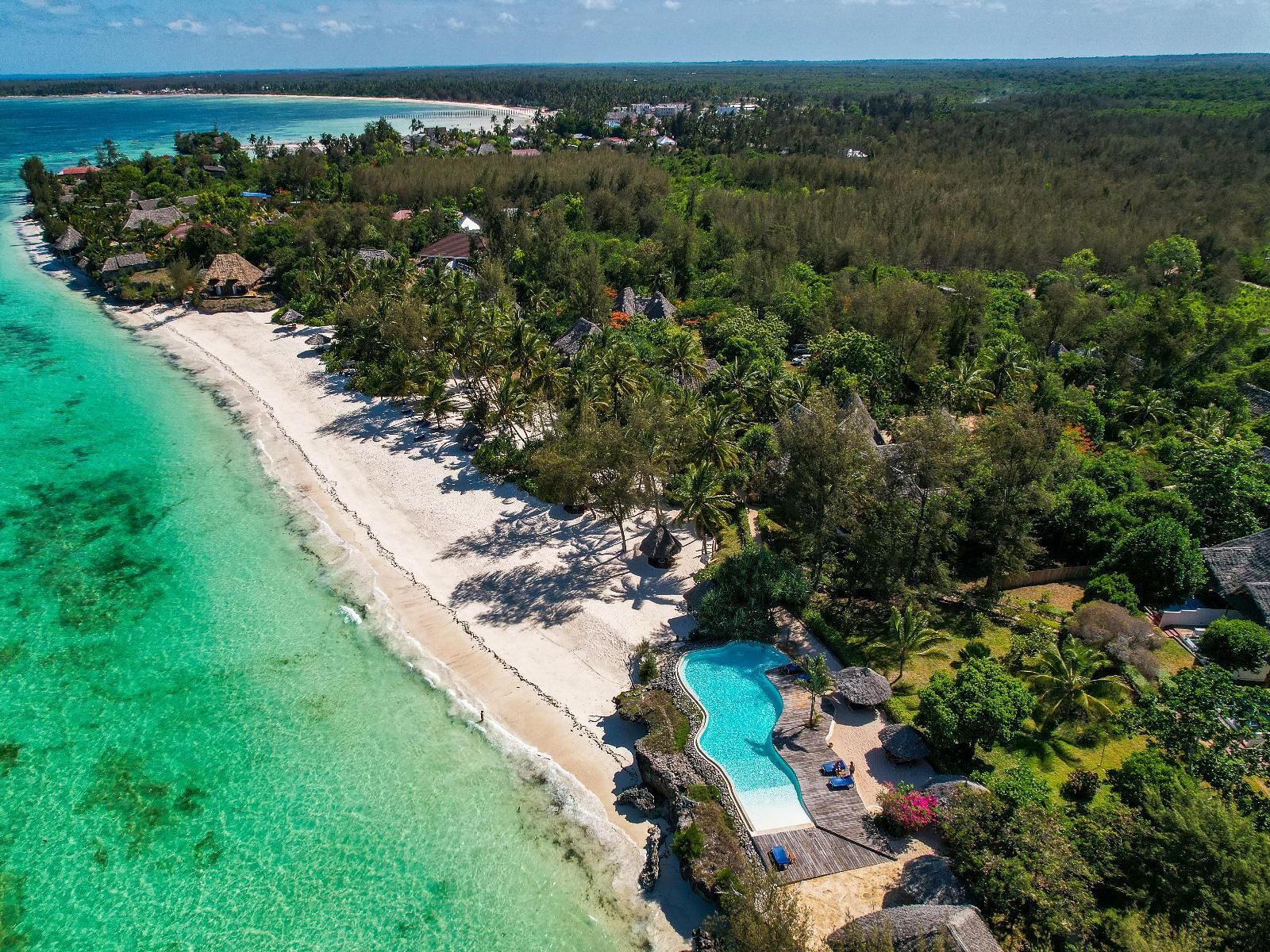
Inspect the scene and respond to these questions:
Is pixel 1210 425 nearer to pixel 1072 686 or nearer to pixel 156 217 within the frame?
pixel 1072 686

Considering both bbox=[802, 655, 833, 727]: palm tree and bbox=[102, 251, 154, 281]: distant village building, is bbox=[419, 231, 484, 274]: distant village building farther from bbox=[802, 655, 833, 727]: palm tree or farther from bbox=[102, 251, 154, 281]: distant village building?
bbox=[802, 655, 833, 727]: palm tree

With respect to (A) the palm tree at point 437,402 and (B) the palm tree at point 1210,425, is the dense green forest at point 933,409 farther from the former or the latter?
(B) the palm tree at point 1210,425

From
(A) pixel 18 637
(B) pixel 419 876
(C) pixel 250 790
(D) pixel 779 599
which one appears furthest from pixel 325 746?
(D) pixel 779 599

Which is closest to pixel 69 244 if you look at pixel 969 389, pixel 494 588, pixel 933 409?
pixel 494 588

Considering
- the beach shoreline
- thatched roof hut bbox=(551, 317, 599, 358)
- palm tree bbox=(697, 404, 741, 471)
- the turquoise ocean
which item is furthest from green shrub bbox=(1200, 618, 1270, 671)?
thatched roof hut bbox=(551, 317, 599, 358)

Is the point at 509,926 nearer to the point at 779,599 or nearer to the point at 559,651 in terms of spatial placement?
the point at 559,651

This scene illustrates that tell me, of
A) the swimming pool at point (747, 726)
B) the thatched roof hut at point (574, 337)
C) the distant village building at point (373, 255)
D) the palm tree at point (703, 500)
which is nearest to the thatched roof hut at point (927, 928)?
the swimming pool at point (747, 726)

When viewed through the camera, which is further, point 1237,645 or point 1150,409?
point 1150,409
